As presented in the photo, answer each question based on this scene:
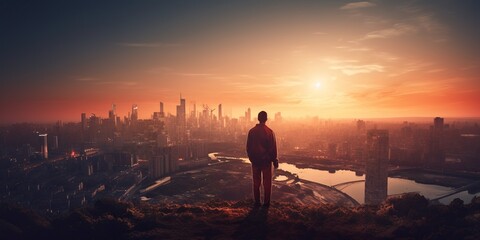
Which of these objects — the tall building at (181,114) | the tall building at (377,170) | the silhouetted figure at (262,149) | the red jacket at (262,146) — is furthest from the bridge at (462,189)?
the tall building at (181,114)

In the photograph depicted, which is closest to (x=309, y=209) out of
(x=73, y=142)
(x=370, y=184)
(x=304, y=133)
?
(x=370, y=184)

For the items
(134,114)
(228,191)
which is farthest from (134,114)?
(228,191)

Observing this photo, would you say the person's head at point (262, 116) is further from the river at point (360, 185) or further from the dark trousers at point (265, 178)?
the river at point (360, 185)

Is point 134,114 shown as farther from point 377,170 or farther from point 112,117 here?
point 377,170

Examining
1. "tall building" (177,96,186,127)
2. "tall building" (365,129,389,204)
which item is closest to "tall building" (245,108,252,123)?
"tall building" (177,96,186,127)

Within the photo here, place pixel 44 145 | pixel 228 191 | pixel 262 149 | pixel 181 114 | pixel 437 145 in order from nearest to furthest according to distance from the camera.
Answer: pixel 262 149 → pixel 228 191 → pixel 437 145 → pixel 44 145 → pixel 181 114

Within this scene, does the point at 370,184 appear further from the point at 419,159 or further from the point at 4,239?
the point at 419,159

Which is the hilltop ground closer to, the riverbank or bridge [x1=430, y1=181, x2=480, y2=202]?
the riverbank
